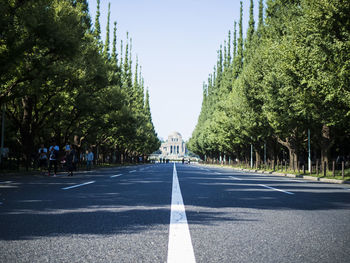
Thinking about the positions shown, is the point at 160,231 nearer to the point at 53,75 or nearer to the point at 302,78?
the point at 53,75

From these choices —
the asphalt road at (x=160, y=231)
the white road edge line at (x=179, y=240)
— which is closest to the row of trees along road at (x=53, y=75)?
the asphalt road at (x=160, y=231)

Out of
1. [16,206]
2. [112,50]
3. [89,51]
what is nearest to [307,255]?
[16,206]

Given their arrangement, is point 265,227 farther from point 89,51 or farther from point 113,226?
point 89,51

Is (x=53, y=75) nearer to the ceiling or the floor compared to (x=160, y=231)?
nearer to the ceiling

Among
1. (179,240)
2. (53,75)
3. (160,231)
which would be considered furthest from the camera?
(53,75)

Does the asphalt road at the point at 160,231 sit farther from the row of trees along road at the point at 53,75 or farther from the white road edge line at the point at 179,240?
the row of trees along road at the point at 53,75

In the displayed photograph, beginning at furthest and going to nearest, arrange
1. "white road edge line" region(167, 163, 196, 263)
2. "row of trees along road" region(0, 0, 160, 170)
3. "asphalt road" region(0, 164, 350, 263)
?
"row of trees along road" region(0, 0, 160, 170), "asphalt road" region(0, 164, 350, 263), "white road edge line" region(167, 163, 196, 263)

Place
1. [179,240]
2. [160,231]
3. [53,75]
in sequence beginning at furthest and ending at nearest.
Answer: [53,75]
[160,231]
[179,240]

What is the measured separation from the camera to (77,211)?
6012 millimetres

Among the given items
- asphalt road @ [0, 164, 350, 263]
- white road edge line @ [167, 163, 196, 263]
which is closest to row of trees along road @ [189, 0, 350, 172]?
asphalt road @ [0, 164, 350, 263]

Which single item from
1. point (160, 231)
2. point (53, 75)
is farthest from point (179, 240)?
point (53, 75)

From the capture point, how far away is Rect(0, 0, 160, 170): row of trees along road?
49.5ft

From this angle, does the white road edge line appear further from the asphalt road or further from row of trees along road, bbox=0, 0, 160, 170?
row of trees along road, bbox=0, 0, 160, 170

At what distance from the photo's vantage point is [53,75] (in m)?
18.1
